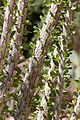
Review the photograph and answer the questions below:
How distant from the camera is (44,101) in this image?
2.92 feet

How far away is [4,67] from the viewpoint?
2.93 feet

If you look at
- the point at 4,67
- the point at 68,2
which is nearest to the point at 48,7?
the point at 68,2

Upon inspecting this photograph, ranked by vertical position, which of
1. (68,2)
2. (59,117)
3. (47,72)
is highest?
(68,2)

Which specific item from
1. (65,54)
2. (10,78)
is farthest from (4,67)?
(65,54)

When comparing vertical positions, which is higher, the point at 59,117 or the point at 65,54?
the point at 65,54

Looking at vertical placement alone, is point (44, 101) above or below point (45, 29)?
below

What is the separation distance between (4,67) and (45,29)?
0.40 feet

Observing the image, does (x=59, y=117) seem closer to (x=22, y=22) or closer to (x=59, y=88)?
(x=59, y=88)

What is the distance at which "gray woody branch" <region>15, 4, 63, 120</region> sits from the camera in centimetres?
87

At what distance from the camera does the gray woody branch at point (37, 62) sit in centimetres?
87

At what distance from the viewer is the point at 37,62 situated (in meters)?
0.88

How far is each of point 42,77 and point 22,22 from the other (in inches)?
5.3

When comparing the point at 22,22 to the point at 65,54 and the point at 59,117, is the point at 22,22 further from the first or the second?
the point at 59,117

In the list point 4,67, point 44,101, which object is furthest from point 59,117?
point 4,67
